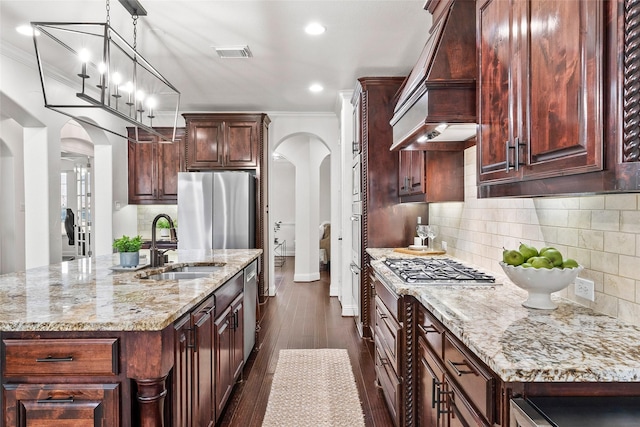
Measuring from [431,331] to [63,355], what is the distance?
4.81ft

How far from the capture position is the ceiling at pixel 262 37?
Answer: 9.30 feet

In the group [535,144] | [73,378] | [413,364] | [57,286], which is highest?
[535,144]

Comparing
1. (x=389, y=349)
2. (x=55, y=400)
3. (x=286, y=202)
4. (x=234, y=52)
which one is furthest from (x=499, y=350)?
(x=286, y=202)

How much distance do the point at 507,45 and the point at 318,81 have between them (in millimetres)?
3181

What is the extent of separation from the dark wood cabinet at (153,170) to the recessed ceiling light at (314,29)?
138 inches

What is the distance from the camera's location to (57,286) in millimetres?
1994

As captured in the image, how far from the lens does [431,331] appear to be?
174cm

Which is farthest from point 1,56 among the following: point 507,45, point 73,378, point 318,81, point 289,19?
point 507,45

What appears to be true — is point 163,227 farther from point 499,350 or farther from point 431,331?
point 499,350

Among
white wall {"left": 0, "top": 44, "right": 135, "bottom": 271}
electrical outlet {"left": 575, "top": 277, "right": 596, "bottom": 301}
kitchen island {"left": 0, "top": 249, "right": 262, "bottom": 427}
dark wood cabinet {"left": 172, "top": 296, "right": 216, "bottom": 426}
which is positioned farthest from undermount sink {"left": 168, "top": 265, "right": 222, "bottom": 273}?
white wall {"left": 0, "top": 44, "right": 135, "bottom": 271}

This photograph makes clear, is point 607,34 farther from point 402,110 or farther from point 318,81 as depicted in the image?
point 318,81

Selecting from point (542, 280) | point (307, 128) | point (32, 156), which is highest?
point (307, 128)

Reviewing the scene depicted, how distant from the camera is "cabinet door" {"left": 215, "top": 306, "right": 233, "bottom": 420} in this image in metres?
2.32

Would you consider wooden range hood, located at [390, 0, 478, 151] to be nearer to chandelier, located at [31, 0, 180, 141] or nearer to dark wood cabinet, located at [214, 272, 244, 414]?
dark wood cabinet, located at [214, 272, 244, 414]
